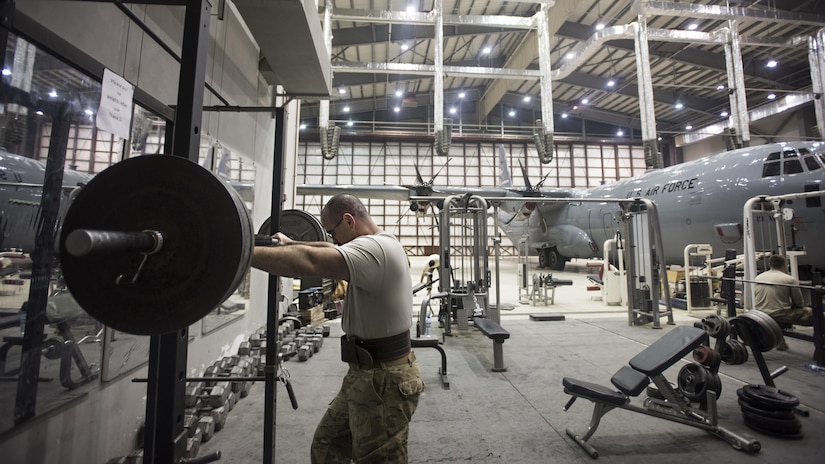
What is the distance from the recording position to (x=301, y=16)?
9.12 ft

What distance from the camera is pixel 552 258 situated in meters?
15.1

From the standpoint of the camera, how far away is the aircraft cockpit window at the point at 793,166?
21.4 ft

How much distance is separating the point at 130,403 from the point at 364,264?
2032 mm

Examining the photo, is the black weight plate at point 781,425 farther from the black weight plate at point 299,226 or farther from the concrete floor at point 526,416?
the black weight plate at point 299,226

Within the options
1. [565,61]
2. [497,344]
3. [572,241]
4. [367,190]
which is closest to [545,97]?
[565,61]

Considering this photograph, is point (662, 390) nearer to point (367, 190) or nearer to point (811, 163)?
point (811, 163)

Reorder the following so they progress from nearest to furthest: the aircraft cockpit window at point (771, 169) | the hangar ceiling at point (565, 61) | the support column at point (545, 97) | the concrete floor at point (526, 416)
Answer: the concrete floor at point (526, 416), the aircraft cockpit window at point (771, 169), the support column at point (545, 97), the hangar ceiling at point (565, 61)

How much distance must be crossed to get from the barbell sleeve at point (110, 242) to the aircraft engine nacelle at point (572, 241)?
13165 millimetres

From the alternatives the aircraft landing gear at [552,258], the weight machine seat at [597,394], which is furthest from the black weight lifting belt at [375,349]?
the aircraft landing gear at [552,258]

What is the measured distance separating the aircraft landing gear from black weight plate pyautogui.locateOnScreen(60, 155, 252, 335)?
15562mm

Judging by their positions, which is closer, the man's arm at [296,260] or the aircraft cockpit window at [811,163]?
the man's arm at [296,260]

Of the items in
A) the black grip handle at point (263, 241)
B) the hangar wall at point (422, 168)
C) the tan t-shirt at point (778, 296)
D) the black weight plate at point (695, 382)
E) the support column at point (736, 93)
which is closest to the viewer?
the black grip handle at point (263, 241)

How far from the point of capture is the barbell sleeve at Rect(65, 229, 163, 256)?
24.3 inches

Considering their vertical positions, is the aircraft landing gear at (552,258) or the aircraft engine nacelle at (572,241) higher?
the aircraft engine nacelle at (572,241)
